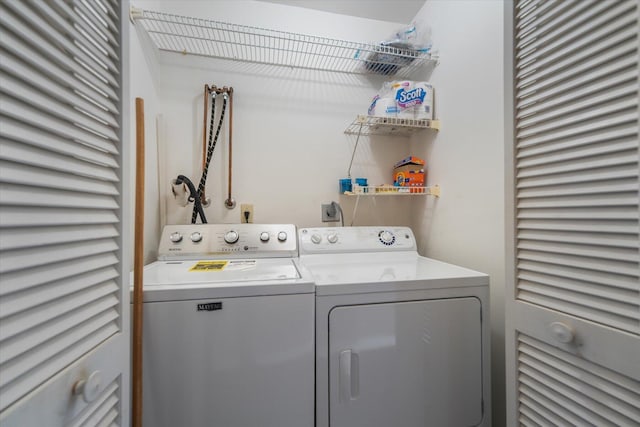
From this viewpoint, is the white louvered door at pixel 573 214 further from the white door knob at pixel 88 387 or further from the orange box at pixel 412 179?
the white door knob at pixel 88 387

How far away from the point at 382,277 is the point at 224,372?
0.66 m

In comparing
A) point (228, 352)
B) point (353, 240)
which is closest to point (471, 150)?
point (353, 240)

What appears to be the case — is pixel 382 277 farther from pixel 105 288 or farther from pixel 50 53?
pixel 50 53

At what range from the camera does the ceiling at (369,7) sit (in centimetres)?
168

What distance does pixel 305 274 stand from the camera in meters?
0.99

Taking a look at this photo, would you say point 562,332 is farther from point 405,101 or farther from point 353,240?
point 405,101

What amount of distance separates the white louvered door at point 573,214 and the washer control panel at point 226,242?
40.5 inches

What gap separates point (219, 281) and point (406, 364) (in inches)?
29.9

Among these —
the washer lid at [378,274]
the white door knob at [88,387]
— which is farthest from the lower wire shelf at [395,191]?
the white door knob at [88,387]

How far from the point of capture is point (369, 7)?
5.64 feet

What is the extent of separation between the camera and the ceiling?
1.68 metres

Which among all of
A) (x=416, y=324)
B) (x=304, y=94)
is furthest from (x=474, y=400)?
(x=304, y=94)

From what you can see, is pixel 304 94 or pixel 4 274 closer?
pixel 4 274

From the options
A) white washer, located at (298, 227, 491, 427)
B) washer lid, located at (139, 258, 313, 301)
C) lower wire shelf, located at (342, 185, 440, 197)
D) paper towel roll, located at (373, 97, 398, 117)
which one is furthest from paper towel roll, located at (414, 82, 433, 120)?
washer lid, located at (139, 258, 313, 301)
